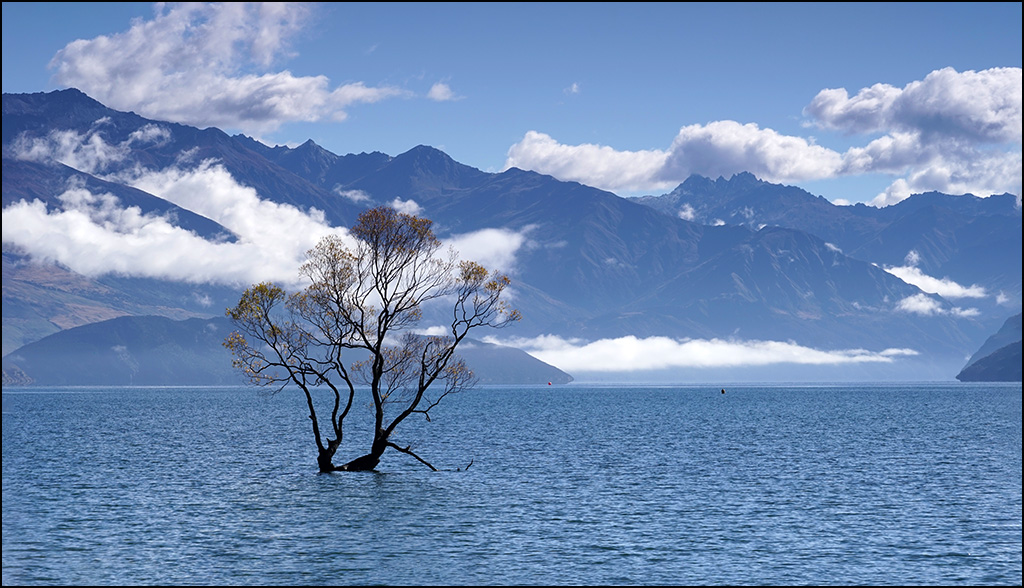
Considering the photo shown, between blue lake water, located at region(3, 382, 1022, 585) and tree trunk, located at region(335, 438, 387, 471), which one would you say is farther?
tree trunk, located at region(335, 438, 387, 471)

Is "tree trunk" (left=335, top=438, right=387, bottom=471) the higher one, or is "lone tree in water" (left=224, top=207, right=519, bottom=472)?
"lone tree in water" (left=224, top=207, right=519, bottom=472)

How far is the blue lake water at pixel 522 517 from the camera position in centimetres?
4988

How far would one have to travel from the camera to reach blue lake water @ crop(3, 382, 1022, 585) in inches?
1964

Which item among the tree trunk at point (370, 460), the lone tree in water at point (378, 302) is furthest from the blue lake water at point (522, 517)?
the lone tree in water at point (378, 302)

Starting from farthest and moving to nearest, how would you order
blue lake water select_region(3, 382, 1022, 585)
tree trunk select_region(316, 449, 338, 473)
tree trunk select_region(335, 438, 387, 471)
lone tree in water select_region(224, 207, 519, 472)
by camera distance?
tree trunk select_region(316, 449, 338, 473)
tree trunk select_region(335, 438, 387, 471)
lone tree in water select_region(224, 207, 519, 472)
blue lake water select_region(3, 382, 1022, 585)

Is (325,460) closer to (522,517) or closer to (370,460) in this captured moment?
(370,460)

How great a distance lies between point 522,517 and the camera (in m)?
65.7

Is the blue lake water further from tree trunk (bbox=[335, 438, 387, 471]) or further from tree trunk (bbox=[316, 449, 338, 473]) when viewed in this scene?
tree trunk (bbox=[316, 449, 338, 473])

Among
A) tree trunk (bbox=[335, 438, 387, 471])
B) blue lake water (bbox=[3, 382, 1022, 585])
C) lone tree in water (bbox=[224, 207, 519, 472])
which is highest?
lone tree in water (bbox=[224, 207, 519, 472])

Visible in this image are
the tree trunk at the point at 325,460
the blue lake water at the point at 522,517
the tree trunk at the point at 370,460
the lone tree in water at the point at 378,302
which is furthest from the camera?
the tree trunk at the point at 325,460

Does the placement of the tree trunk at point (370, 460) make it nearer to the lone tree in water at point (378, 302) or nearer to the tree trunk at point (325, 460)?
the lone tree in water at point (378, 302)

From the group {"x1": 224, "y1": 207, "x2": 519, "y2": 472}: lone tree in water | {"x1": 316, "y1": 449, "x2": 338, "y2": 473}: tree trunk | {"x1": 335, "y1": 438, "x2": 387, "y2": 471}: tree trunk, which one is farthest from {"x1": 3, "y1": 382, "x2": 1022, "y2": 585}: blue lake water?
{"x1": 224, "y1": 207, "x2": 519, "y2": 472}: lone tree in water

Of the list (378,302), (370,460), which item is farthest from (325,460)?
(378,302)

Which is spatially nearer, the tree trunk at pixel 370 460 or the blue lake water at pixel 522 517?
the blue lake water at pixel 522 517
